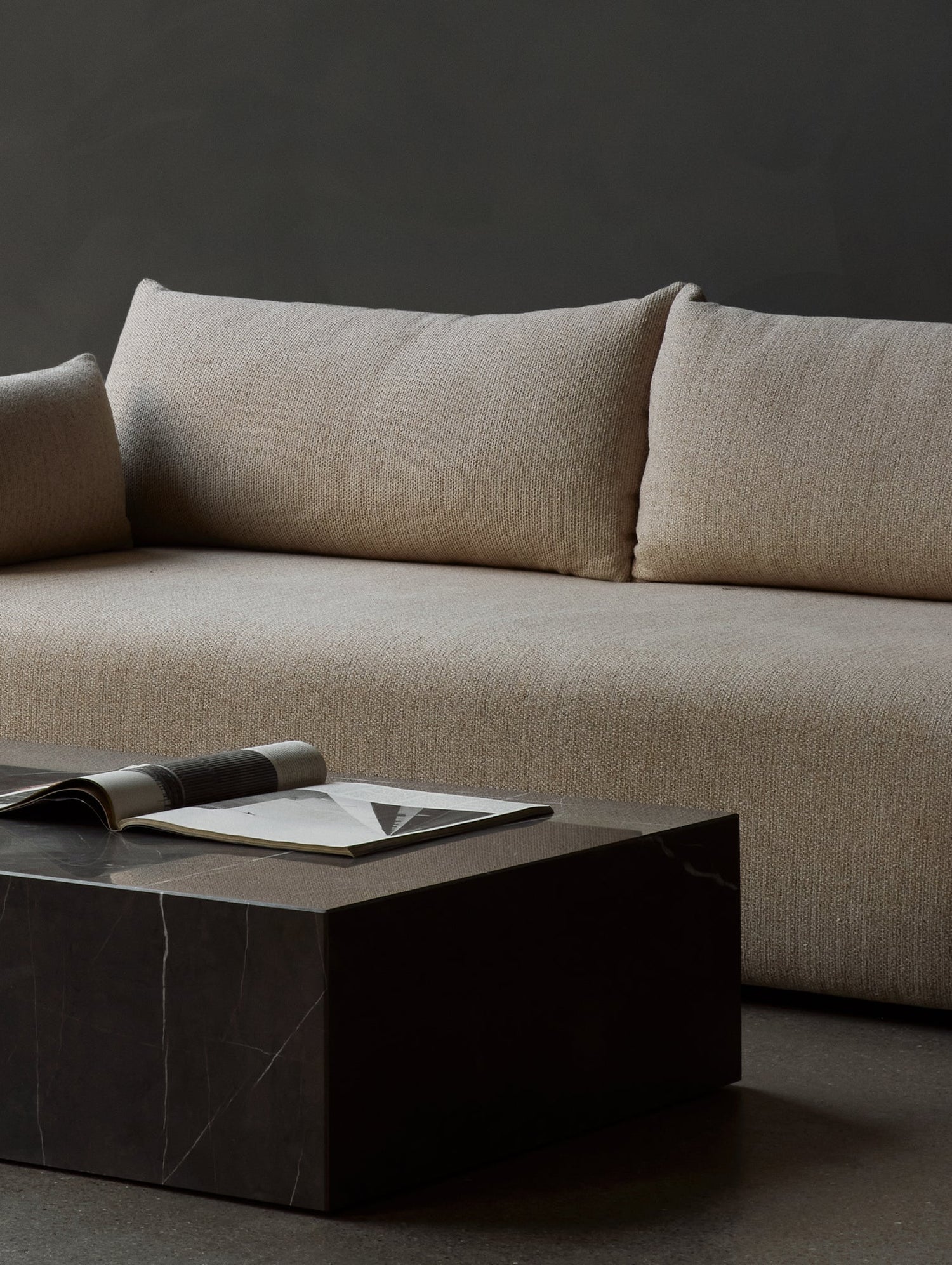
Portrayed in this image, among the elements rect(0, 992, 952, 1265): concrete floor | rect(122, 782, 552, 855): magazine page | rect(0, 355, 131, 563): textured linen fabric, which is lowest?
rect(0, 992, 952, 1265): concrete floor

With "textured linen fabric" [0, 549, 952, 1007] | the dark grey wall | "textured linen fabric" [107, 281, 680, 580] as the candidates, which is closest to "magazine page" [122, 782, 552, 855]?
"textured linen fabric" [0, 549, 952, 1007]

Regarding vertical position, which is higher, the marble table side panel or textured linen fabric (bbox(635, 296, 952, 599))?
textured linen fabric (bbox(635, 296, 952, 599))

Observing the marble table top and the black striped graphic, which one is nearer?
the marble table top

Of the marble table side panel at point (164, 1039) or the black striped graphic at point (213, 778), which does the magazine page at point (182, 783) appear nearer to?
the black striped graphic at point (213, 778)

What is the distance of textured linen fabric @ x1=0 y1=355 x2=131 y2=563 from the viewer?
3.00 metres

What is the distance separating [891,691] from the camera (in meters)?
2.09

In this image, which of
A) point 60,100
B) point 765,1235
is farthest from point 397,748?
point 60,100

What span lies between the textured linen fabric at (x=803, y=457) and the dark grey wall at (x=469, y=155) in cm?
50

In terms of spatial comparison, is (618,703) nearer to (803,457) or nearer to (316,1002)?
(803,457)

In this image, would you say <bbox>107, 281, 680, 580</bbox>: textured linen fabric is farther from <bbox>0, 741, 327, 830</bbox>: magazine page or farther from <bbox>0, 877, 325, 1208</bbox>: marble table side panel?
<bbox>0, 877, 325, 1208</bbox>: marble table side panel

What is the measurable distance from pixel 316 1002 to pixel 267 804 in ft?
1.01

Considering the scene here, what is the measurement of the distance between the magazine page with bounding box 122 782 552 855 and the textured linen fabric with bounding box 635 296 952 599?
1054 mm

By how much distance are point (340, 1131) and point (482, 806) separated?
38 cm

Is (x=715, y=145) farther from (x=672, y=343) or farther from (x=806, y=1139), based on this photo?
(x=806, y=1139)
